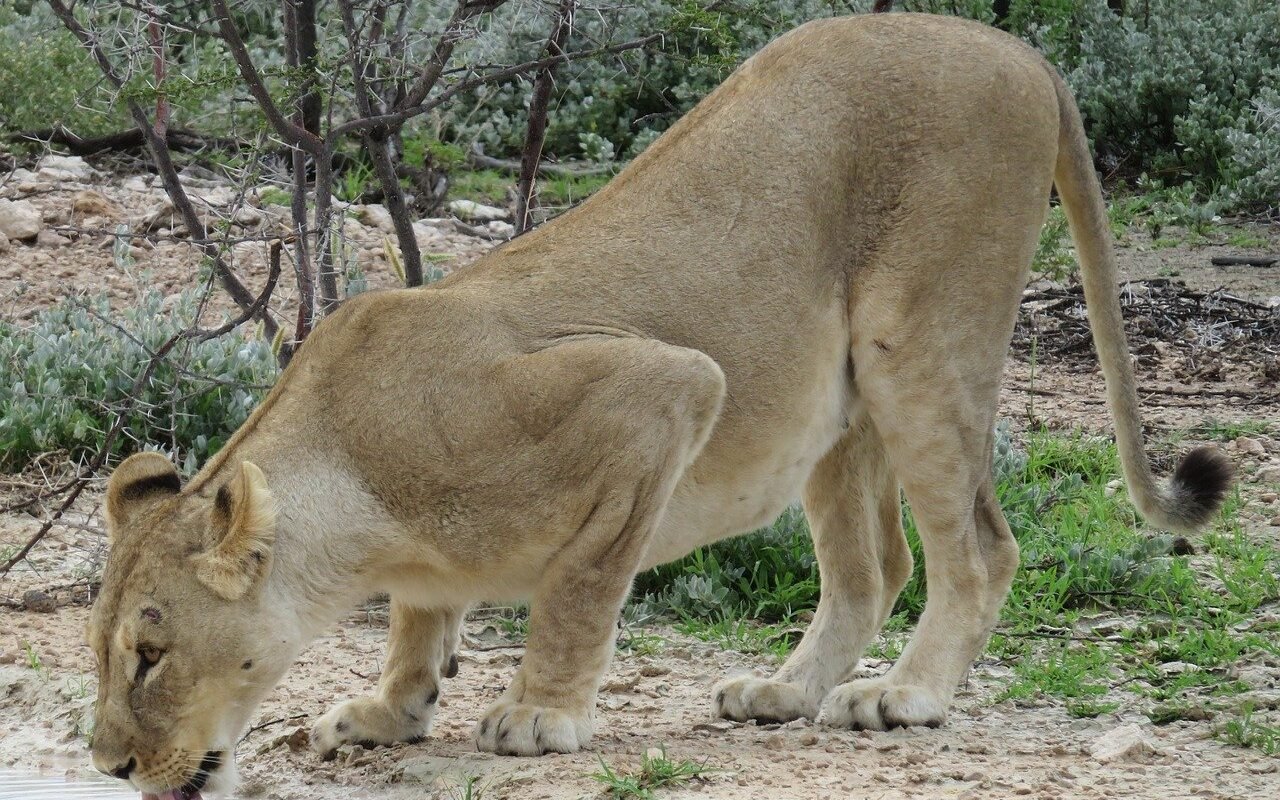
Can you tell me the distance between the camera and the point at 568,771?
14.0 ft

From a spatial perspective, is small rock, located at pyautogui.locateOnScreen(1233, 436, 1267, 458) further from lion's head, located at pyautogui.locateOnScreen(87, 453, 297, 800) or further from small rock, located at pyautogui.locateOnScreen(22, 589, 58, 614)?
small rock, located at pyautogui.locateOnScreen(22, 589, 58, 614)

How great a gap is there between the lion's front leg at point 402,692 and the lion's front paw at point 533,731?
391mm

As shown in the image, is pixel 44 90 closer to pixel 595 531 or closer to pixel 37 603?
pixel 37 603

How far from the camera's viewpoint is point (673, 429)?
15.0 feet

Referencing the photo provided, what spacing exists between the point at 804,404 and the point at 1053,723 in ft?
3.85

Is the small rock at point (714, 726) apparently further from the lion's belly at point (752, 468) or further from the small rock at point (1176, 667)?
the small rock at point (1176, 667)

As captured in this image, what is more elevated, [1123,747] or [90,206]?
[1123,747]

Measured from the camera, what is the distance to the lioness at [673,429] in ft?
14.0

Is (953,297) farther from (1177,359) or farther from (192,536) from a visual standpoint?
(1177,359)

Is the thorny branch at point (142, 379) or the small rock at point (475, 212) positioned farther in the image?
the small rock at point (475, 212)

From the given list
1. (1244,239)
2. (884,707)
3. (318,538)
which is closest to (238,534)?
(318,538)

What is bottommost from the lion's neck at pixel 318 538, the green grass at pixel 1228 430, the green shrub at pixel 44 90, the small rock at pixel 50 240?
the small rock at pixel 50 240

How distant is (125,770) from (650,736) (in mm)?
1449

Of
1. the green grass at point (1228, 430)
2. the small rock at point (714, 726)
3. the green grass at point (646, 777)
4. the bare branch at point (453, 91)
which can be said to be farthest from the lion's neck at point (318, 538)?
the green grass at point (1228, 430)
